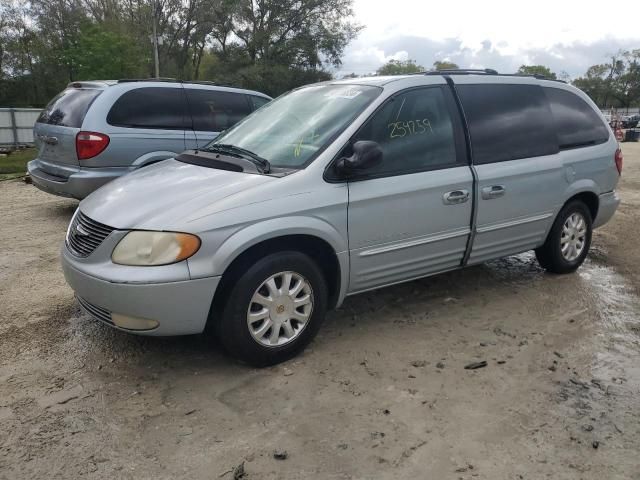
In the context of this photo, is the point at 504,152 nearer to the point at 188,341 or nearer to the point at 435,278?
the point at 435,278

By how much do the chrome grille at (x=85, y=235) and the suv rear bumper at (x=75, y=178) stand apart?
10.4 feet

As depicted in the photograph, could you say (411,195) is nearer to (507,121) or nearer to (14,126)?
(507,121)

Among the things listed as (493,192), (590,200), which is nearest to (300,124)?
(493,192)

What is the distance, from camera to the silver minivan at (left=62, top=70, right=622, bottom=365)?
10.3ft

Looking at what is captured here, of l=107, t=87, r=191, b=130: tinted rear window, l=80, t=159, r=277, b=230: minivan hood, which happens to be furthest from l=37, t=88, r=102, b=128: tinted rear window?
l=80, t=159, r=277, b=230: minivan hood

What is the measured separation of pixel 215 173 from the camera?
3674 millimetres

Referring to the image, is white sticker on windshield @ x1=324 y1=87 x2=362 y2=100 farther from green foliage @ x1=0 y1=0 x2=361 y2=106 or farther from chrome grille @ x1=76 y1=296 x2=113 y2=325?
green foliage @ x1=0 y1=0 x2=361 y2=106

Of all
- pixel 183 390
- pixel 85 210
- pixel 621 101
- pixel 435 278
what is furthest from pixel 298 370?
pixel 621 101

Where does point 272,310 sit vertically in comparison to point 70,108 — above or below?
below

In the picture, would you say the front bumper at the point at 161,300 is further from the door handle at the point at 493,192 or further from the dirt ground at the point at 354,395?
the door handle at the point at 493,192

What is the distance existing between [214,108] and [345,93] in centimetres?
413

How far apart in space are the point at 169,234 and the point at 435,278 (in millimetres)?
2884

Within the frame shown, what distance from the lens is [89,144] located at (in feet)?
21.6

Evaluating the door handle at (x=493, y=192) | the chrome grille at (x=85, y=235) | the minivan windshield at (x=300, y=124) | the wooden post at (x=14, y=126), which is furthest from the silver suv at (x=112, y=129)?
the wooden post at (x=14, y=126)
